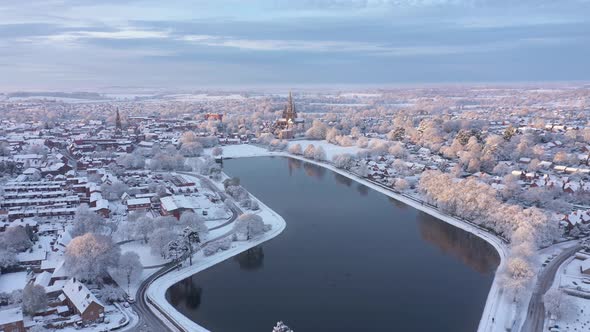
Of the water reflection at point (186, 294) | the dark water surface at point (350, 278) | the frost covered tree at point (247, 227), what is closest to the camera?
the dark water surface at point (350, 278)

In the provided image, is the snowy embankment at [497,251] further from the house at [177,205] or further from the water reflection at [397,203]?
the house at [177,205]

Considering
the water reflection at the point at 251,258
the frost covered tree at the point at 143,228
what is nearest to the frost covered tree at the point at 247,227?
the water reflection at the point at 251,258

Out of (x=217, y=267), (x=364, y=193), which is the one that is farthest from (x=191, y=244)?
(x=364, y=193)

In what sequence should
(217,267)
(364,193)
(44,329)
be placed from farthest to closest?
(364,193), (217,267), (44,329)

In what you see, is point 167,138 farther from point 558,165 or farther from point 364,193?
point 558,165

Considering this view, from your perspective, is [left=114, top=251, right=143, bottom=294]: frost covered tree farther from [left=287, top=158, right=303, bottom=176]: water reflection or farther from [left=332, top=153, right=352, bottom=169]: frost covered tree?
[left=332, top=153, right=352, bottom=169]: frost covered tree

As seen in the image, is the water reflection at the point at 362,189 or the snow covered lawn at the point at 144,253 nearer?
the snow covered lawn at the point at 144,253

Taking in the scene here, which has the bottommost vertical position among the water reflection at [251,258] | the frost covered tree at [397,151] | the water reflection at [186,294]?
the water reflection at [186,294]
